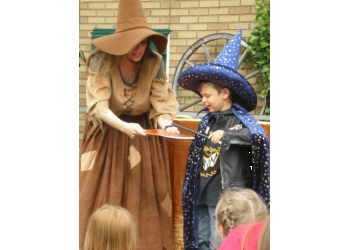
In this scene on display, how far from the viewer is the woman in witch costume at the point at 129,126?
1.78 metres

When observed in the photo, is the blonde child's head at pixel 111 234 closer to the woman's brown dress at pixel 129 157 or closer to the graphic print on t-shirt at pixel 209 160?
the woman's brown dress at pixel 129 157

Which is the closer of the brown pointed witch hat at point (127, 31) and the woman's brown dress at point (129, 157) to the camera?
the brown pointed witch hat at point (127, 31)

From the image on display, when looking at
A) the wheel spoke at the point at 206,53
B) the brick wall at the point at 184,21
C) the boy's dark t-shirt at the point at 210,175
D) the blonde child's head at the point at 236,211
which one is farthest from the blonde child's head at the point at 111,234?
the wheel spoke at the point at 206,53

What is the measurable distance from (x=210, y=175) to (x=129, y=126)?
1.64 ft

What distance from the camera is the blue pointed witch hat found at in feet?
5.81

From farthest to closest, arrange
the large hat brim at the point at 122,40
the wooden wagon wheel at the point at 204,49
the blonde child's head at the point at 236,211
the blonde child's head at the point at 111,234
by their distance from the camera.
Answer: the wooden wagon wheel at the point at 204,49 < the large hat brim at the point at 122,40 < the blonde child's head at the point at 236,211 < the blonde child's head at the point at 111,234

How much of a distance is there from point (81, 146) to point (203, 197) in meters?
0.73

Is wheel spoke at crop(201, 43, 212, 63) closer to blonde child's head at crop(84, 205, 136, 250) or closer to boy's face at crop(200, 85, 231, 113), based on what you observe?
boy's face at crop(200, 85, 231, 113)

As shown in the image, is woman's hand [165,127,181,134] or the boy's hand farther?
woman's hand [165,127,181,134]

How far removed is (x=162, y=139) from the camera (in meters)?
2.03

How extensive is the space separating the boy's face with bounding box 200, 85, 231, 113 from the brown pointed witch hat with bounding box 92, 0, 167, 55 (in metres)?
0.36

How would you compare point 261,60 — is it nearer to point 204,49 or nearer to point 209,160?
point 204,49

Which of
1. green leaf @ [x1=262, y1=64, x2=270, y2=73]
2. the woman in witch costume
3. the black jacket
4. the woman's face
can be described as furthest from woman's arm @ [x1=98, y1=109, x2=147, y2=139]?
green leaf @ [x1=262, y1=64, x2=270, y2=73]

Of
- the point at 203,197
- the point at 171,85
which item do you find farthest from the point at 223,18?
the point at 203,197
